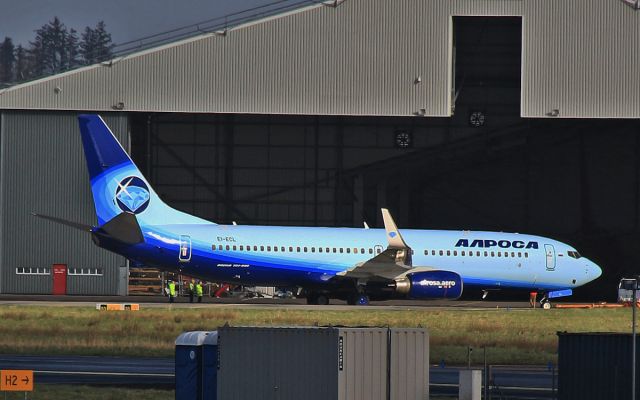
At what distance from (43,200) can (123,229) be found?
50.1 feet

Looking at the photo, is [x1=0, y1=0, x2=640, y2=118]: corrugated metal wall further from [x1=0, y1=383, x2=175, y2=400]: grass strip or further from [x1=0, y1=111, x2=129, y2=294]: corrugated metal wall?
[x1=0, y1=383, x2=175, y2=400]: grass strip

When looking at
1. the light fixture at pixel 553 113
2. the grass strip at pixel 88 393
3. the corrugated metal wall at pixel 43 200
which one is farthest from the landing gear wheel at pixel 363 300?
the grass strip at pixel 88 393

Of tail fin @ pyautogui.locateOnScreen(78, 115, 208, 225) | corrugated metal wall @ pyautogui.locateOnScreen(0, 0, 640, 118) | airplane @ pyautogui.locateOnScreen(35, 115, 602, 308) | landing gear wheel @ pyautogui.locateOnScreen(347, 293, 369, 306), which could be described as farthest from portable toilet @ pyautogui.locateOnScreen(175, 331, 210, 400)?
corrugated metal wall @ pyautogui.locateOnScreen(0, 0, 640, 118)

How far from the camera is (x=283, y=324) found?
39844 mm

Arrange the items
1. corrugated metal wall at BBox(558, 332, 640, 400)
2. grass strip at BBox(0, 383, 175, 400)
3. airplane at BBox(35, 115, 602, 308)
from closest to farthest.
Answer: corrugated metal wall at BBox(558, 332, 640, 400) → grass strip at BBox(0, 383, 175, 400) → airplane at BBox(35, 115, 602, 308)

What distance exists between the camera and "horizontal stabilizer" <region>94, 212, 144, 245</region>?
160 ft

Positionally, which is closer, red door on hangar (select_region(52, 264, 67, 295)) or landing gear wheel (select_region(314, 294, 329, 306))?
landing gear wheel (select_region(314, 294, 329, 306))

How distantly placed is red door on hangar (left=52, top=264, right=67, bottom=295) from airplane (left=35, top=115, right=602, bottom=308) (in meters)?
12.7

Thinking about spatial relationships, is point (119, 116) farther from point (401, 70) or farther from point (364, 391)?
point (364, 391)

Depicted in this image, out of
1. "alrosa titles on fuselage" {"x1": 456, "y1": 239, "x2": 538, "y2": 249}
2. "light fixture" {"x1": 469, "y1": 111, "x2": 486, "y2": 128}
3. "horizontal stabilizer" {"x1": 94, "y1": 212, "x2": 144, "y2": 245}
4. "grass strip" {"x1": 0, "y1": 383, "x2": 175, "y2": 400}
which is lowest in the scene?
"grass strip" {"x1": 0, "y1": 383, "x2": 175, "y2": 400}

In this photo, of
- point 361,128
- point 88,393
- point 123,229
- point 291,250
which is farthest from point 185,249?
point 88,393

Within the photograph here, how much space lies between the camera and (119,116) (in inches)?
2438

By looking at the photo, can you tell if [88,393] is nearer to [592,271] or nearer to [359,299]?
[359,299]

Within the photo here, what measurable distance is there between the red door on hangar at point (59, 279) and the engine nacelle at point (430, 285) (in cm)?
2081
